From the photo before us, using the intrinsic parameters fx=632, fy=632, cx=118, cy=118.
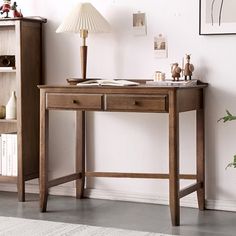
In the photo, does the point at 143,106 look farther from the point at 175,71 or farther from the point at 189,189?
the point at 189,189

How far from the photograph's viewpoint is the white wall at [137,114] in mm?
4066

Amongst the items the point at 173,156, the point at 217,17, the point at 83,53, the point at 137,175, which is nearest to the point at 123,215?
the point at 137,175

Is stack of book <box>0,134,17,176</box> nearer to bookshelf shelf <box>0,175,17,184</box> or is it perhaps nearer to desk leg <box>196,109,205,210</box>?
bookshelf shelf <box>0,175,17,184</box>

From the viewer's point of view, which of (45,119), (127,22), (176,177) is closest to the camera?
(176,177)

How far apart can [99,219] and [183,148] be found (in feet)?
2.60

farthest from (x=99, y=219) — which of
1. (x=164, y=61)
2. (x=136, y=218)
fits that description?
(x=164, y=61)

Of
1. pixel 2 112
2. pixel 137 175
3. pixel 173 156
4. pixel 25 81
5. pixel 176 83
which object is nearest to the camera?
pixel 173 156

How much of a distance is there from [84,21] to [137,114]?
72cm

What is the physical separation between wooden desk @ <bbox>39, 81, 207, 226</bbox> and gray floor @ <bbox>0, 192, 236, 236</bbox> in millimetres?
111

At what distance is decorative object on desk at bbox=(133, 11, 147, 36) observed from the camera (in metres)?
4.24

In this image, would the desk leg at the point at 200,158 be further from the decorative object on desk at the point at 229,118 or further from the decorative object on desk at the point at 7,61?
the decorative object on desk at the point at 7,61

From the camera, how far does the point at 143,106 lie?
3.67 m

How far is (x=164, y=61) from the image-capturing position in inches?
165

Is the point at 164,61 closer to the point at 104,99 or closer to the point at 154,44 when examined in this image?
the point at 154,44
